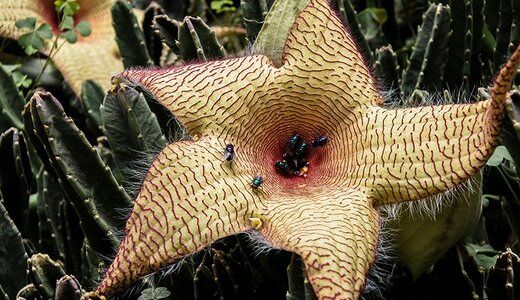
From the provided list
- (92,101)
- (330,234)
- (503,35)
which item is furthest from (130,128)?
(503,35)

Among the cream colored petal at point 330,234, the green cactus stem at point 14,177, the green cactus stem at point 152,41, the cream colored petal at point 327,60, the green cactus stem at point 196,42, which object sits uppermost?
the cream colored petal at point 327,60

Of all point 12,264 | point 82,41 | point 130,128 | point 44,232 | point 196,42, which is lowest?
point 44,232

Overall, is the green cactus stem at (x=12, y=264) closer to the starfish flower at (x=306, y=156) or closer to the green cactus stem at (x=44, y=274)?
the green cactus stem at (x=44, y=274)

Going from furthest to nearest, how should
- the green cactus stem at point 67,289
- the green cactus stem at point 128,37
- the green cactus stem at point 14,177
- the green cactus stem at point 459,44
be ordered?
1. the green cactus stem at point 128,37
2. the green cactus stem at point 459,44
3. the green cactus stem at point 14,177
4. the green cactus stem at point 67,289

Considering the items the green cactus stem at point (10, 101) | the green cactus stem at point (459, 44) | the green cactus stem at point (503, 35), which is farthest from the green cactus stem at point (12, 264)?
the green cactus stem at point (503, 35)

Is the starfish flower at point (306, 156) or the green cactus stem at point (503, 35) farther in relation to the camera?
the green cactus stem at point (503, 35)

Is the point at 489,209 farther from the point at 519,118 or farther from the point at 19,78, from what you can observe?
the point at 19,78

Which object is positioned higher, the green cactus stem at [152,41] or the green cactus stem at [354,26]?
the green cactus stem at [354,26]

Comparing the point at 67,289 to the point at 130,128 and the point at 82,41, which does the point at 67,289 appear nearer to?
the point at 130,128
